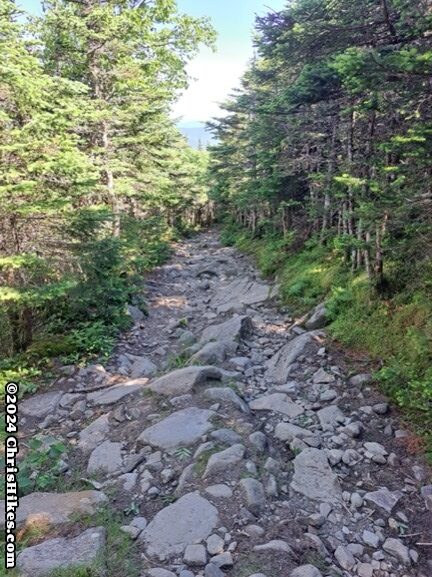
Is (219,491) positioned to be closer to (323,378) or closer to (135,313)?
(323,378)

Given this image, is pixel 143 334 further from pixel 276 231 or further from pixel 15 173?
pixel 276 231

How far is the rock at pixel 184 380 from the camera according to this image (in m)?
6.80

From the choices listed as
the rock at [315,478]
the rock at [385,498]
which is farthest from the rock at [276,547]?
the rock at [385,498]

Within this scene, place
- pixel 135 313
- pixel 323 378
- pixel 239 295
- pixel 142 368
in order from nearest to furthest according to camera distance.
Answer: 1. pixel 323 378
2. pixel 142 368
3. pixel 135 313
4. pixel 239 295

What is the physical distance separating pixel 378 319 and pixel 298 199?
32.0 feet

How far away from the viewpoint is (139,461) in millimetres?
5309

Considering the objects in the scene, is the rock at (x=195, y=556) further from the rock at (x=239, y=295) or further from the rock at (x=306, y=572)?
the rock at (x=239, y=295)

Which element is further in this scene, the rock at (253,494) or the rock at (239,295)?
the rock at (239,295)

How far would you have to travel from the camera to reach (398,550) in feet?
13.5

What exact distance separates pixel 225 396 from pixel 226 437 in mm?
1118

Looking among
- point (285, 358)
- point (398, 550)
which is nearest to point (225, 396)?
point (285, 358)

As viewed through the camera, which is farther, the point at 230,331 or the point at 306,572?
the point at 230,331

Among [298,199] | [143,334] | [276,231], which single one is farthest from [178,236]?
[143,334]

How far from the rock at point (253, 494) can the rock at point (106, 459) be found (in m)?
1.80
